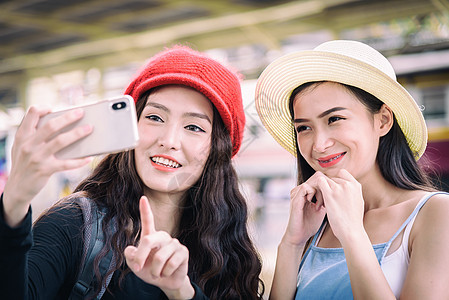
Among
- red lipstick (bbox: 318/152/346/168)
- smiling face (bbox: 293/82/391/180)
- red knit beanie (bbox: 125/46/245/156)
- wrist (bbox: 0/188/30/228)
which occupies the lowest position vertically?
wrist (bbox: 0/188/30/228)

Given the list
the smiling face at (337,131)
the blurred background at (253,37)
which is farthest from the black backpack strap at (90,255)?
the blurred background at (253,37)

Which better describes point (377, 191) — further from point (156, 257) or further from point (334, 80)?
point (156, 257)

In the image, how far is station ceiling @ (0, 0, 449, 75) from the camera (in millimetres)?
6855

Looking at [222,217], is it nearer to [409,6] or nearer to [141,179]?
[141,179]

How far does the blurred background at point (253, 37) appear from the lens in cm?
678

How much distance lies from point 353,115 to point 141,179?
0.71 m

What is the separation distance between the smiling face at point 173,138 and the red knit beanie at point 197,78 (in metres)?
0.04

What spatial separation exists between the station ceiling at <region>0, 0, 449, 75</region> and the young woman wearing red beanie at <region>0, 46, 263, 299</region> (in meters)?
5.37

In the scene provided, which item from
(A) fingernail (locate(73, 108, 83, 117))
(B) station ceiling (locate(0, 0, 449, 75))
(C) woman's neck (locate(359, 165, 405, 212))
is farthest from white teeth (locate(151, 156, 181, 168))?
(B) station ceiling (locate(0, 0, 449, 75))

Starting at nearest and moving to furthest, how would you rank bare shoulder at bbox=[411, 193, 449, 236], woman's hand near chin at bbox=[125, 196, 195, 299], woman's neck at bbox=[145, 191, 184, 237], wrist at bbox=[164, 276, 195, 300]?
woman's hand near chin at bbox=[125, 196, 195, 299]
wrist at bbox=[164, 276, 195, 300]
bare shoulder at bbox=[411, 193, 449, 236]
woman's neck at bbox=[145, 191, 184, 237]

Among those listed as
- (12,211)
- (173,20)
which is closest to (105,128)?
(12,211)

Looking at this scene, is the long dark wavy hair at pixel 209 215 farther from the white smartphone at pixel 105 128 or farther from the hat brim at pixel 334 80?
the white smartphone at pixel 105 128

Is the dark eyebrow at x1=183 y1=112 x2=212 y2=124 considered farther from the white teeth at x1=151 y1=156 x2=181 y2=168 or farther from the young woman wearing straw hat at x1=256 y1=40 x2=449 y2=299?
the young woman wearing straw hat at x1=256 y1=40 x2=449 y2=299

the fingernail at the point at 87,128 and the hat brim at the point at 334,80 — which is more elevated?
the hat brim at the point at 334,80
